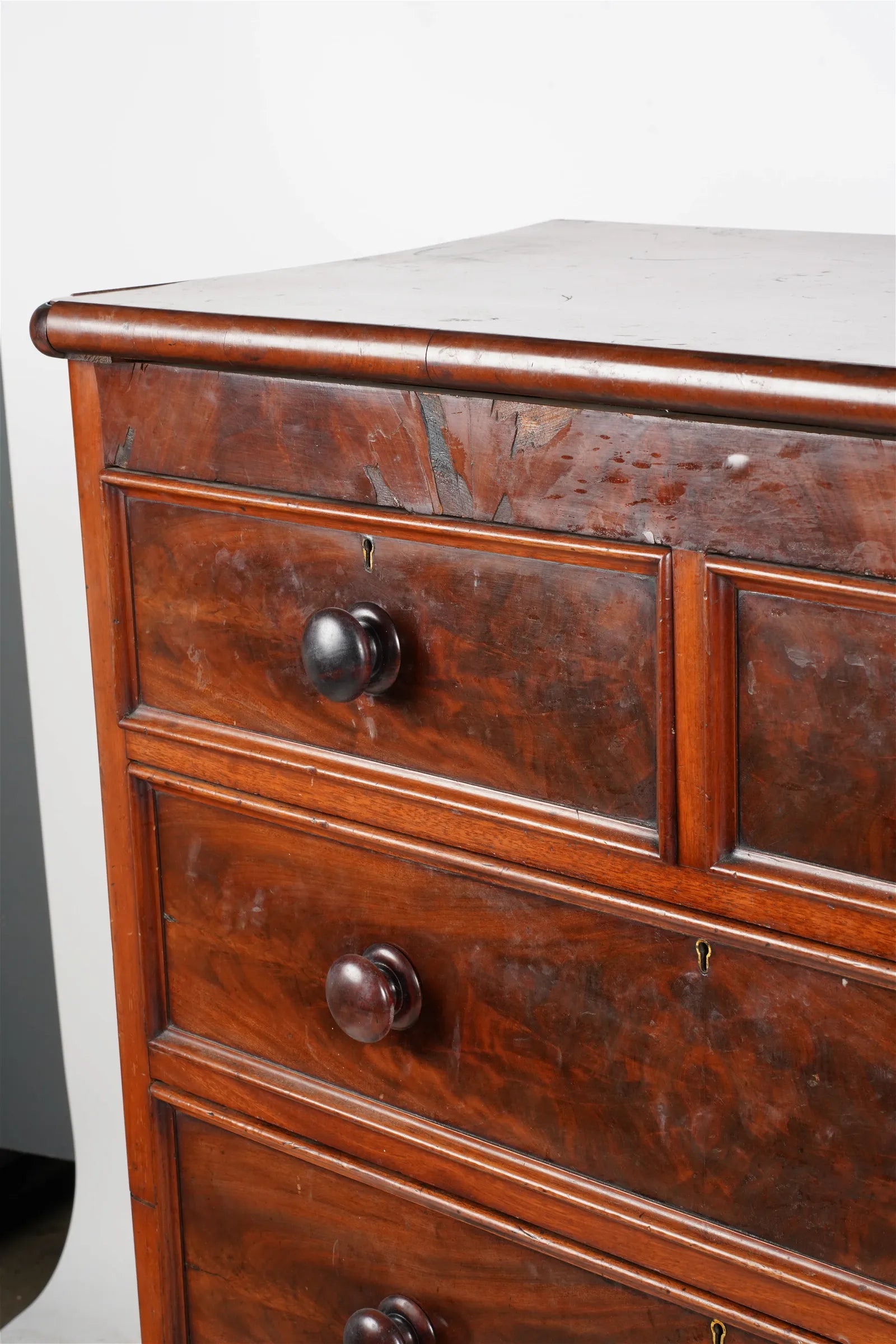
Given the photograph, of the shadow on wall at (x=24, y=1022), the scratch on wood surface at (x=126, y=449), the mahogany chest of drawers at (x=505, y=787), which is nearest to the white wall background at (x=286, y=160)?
the shadow on wall at (x=24, y=1022)

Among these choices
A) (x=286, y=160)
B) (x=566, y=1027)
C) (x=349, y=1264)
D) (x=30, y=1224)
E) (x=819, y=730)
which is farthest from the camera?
(x=30, y=1224)

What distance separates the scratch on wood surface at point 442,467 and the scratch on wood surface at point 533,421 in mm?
29

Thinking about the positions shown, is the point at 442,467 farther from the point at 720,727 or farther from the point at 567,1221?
the point at 567,1221

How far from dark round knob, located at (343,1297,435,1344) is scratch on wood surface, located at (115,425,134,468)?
476 millimetres

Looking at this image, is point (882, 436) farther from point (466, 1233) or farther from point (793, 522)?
point (466, 1233)

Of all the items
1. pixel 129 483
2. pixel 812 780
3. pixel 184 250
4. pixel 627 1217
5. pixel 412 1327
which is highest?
pixel 184 250

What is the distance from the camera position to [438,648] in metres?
0.69

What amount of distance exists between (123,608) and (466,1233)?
39cm

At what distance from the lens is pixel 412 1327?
789 millimetres

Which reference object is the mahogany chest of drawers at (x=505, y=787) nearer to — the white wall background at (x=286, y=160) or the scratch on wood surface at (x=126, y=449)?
the scratch on wood surface at (x=126, y=449)

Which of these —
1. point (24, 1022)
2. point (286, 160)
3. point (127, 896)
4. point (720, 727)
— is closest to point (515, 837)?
point (720, 727)

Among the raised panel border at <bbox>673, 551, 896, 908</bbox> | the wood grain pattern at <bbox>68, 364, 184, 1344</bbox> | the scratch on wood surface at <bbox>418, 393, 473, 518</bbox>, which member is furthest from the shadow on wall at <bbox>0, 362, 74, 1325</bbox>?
the raised panel border at <bbox>673, 551, 896, 908</bbox>

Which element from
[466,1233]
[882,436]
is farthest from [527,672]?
[466,1233]

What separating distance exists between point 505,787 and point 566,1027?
0.12 meters
